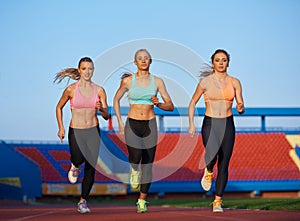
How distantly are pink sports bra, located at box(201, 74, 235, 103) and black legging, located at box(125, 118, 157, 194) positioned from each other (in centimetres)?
89

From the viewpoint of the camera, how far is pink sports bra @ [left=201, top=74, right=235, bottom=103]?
8.87 m

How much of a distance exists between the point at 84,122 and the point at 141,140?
3.01 feet

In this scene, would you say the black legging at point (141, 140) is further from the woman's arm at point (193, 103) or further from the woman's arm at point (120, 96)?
the woman's arm at point (193, 103)

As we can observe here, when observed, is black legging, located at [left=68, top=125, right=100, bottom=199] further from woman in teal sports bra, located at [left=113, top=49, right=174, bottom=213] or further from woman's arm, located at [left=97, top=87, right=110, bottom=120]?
woman in teal sports bra, located at [left=113, top=49, right=174, bottom=213]

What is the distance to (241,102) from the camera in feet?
28.6

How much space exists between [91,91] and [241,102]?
90.2 inches

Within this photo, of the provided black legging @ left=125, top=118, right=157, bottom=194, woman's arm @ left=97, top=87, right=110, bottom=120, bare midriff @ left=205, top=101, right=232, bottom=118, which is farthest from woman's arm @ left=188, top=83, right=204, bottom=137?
woman's arm @ left=97, top=87, right=110, bottom=120

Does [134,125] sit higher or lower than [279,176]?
higher

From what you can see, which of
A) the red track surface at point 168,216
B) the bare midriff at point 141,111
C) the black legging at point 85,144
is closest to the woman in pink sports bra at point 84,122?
the black legging at point 85,144

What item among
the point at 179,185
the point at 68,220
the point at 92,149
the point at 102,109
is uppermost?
the point at 102,109

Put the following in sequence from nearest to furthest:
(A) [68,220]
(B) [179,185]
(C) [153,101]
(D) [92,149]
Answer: (A) [68,220]
(C) [153,101]
(D) [92,149]
(B) [179,185]

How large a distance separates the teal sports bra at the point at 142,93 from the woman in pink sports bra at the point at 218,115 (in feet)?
2.01

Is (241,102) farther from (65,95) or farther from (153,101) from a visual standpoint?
(65,95)

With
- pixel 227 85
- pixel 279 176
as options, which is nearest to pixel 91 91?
pixel 227 85
